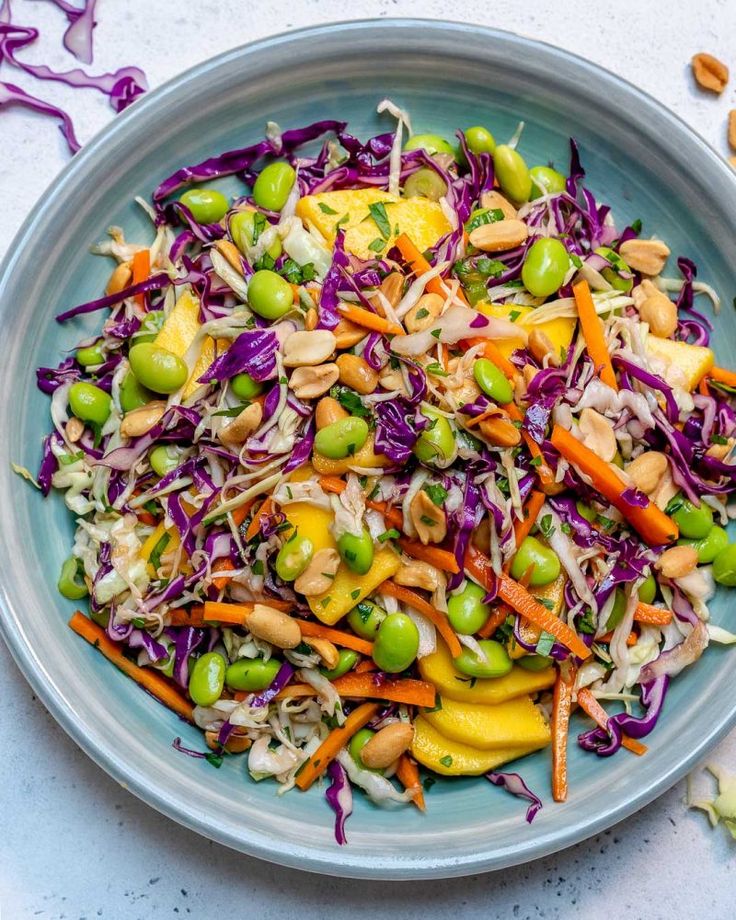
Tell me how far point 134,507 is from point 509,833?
1952 millimetres

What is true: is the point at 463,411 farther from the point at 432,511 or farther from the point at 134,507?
the point at 134,507

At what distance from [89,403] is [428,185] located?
1688mm

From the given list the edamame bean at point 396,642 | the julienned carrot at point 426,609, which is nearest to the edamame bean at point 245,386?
the julienned carrot at point 426,609

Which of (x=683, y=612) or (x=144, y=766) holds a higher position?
(x=683, y=612)

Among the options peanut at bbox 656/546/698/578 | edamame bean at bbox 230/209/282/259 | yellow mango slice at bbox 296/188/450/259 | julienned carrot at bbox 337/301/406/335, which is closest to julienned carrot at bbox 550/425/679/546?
peanut at bbox 656/546/698/578

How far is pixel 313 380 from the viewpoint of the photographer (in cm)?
312

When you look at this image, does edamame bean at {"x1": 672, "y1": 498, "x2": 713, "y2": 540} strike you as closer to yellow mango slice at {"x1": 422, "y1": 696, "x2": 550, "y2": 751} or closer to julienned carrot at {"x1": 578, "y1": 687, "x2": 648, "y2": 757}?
julienned carrot at {"x1": 578, "y1": 687, "x2": 648, "y2": 757}

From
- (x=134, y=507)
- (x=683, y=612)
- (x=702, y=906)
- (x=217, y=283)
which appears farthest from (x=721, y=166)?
(x=702, y=906)

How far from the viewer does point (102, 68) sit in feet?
13.2

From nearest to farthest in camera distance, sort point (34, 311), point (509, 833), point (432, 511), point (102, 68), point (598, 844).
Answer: point (432, 511), point (509, 833), point (34, 311), point (598, 844), point (102, 68)

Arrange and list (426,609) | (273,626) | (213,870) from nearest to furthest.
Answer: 1. (273,626)
2. (426,609)
3. (213,870)

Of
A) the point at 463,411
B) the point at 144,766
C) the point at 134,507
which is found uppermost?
the point at 463,411

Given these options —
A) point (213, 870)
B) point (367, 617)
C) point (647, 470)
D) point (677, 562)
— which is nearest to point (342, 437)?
point (367, 617)

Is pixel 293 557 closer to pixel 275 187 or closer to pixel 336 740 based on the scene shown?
pixel 336 740
